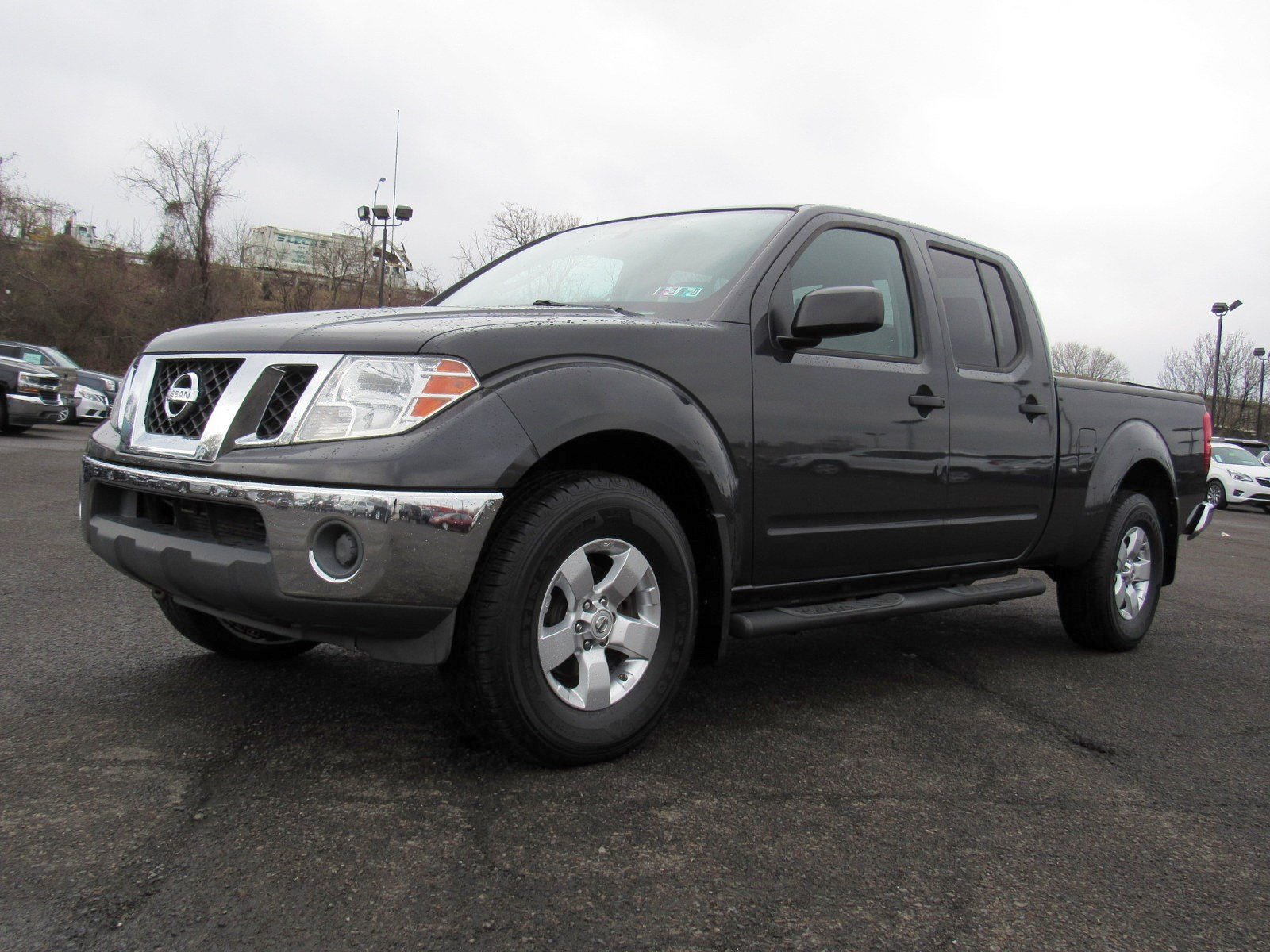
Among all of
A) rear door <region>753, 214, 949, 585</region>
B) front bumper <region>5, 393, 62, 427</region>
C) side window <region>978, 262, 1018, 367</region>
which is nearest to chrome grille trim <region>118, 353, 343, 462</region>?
rear door <region>753, 214, 949, 585</region>

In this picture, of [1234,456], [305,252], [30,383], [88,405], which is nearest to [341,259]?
[305,252]

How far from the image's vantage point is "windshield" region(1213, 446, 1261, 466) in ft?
71.3

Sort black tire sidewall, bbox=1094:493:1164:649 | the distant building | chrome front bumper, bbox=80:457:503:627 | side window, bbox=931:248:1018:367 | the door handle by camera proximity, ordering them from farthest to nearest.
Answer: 1. the distant building
2. black tire sidewall, bbox=1094:493:1164:649
3. side window, bbox=931:248:1018:367
4. the door handle
5. chrome front bumper, bbox=80:457:503:627

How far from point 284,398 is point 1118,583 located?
13.4 ft

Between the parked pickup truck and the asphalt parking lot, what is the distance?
296 millimetres

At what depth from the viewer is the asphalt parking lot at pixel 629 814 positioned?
2.07 m

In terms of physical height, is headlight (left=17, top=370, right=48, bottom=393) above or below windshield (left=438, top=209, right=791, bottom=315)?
below

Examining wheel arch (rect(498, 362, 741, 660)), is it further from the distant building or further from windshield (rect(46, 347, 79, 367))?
the distant building

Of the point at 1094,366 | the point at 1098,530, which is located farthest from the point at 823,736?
the point at 1094,366

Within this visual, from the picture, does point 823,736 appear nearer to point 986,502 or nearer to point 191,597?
point 986,502

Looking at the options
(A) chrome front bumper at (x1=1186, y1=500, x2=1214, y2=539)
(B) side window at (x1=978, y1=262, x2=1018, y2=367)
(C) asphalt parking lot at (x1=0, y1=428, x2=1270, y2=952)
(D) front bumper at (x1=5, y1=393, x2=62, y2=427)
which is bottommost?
(C) asphalt parking lot at (x1=0, y1=428, x2=1270, y2=952)

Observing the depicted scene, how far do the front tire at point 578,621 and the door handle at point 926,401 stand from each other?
1.25m

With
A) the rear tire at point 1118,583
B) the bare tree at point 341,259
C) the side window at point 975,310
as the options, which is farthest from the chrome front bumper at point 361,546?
the bare tree at point 341,259

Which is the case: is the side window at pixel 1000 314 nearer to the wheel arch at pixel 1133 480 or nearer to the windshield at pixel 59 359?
the wheel arch at pixel 1133 480
